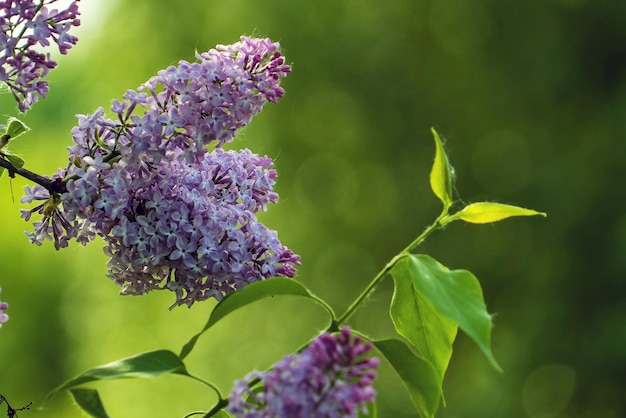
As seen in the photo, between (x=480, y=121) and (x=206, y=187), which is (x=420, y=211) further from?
(x=206, y=187)

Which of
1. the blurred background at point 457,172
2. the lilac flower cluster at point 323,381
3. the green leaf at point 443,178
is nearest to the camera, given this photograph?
the lilac flower cluster at point 323,381

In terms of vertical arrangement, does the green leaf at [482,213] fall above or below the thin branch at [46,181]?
below

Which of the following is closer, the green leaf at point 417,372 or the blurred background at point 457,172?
the green leaf at point 417,372

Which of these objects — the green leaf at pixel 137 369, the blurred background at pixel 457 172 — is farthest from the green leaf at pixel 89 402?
the blurred background at pixel 457 172

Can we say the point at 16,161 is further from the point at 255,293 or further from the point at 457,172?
the point at 457,172

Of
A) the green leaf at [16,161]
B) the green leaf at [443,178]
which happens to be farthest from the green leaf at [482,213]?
the green leaf at [16,161]

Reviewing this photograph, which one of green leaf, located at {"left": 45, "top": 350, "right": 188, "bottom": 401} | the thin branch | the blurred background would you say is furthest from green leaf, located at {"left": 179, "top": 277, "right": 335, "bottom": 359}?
the blurred background

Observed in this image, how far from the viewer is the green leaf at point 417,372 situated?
40 cm

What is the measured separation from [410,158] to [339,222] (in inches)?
14.4

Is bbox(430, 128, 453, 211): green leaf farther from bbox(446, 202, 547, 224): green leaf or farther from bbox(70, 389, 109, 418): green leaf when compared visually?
bbox(70, 389, 109, 418): green leaf

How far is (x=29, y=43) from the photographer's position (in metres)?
0.48

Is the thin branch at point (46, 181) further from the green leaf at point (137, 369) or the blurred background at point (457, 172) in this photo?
the blurred background at point (457, 172)

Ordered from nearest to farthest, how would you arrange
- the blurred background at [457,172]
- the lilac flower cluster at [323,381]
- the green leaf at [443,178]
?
1. the lilac flower cluster at [323,381]
2. the green leaf at [443,178]
3. the blurred background at [457,172]

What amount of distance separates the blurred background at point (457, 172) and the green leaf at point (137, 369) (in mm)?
2527
